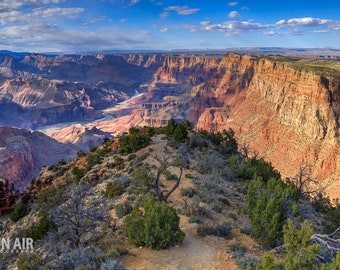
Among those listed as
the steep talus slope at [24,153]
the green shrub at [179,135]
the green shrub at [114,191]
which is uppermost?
the green shrub at [179,135]

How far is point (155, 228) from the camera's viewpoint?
1248 cm

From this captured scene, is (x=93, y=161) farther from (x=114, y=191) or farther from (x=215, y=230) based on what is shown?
(x=215, y=230)

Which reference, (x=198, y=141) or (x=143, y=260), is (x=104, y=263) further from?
(x=198, y=141)

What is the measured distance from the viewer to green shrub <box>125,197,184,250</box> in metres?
12.3

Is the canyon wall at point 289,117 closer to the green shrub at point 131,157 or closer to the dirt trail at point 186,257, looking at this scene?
the green shrub at point 131,157

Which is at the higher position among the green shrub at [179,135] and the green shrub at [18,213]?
the green shrub at [179,135]

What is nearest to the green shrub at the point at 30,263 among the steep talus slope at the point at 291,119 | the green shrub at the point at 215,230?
the green shrub at the point at 215,230

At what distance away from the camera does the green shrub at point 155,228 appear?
40.4 feet

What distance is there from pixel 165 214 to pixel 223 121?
9031 centimetres

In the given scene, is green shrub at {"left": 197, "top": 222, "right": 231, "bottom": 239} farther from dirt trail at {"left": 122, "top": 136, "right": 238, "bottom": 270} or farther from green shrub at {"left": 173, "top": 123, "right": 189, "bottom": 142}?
green shrub at {"left": 173, "top": 123, "right": 189, "bottom": 142}

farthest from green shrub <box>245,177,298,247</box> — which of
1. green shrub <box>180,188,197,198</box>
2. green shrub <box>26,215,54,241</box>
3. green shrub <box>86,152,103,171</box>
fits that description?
green shrub <box>86,152,103,171</box>

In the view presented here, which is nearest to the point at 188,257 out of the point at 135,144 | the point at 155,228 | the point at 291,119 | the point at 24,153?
the point at 155,228

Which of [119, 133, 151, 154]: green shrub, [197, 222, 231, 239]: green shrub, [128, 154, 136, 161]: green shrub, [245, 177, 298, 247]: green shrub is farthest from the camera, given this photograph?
[119, 133, 151, 154]: green shrub

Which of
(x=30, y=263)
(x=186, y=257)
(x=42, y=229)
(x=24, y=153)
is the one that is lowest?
(x=24, y=153)
